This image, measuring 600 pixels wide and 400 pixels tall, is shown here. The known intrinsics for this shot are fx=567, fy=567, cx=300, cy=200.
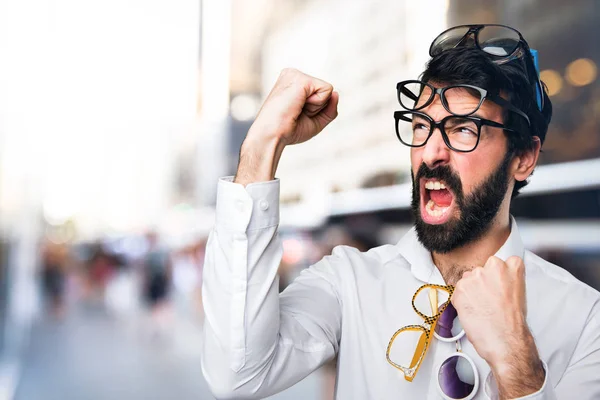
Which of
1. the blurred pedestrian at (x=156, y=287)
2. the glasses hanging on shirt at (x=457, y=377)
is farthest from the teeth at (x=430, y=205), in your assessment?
the blurred pedestrian at (x=156, y=287)

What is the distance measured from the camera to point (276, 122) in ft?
3.56

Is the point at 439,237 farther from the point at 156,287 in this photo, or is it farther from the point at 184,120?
the point at 184,120

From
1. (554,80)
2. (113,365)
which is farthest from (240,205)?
(113,365)

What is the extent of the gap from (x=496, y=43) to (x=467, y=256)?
0.50 m

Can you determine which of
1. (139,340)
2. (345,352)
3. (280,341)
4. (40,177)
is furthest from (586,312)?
(40,177)

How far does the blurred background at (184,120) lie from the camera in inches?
181

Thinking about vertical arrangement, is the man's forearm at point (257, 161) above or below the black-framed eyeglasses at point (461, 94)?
below

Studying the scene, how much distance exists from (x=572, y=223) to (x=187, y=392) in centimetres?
334

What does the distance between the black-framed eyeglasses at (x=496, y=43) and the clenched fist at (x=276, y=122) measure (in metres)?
0.42

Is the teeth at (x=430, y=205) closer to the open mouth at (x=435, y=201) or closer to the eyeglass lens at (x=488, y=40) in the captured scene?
the open mouth at (x=435, y=201)

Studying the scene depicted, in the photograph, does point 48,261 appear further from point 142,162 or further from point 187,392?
point 142,162

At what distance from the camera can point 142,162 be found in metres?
23.0

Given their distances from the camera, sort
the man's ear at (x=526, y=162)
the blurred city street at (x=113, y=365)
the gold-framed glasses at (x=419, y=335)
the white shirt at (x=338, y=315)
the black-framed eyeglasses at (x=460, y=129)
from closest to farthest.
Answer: the white shirt at (x=338, y=315) < the gold-framed glasses at (x=419, y=335) < the black-framed eyeglasses at (x=460, y=129) < the man's ear at (x=526, y=162) < the blurred city street at (x=113, y=365)

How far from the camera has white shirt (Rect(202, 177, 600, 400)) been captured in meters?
1.00
